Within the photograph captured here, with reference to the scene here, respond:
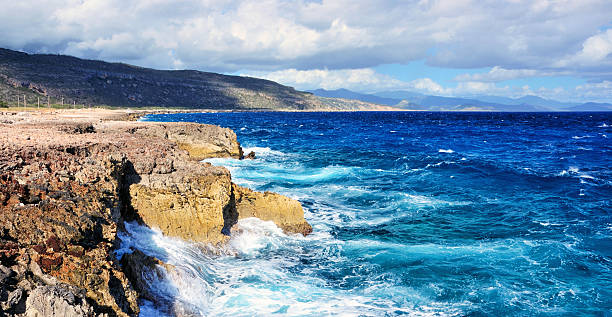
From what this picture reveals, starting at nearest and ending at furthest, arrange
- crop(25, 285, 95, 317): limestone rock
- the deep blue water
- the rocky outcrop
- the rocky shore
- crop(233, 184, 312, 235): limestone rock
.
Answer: crop(25, 285, 95, 317): limestone rock, the rocky shore, the deep blue water, crop(233, 184, 312, 235): limestone rock, the rocky outcrop

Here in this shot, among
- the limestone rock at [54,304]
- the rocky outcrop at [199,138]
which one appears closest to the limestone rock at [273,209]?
the limestone rock at [54,304]

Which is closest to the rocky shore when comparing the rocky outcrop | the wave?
the wave

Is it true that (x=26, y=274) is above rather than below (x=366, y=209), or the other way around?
above

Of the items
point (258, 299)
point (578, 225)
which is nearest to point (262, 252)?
point (258, 299)

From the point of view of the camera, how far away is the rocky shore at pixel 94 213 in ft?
21.7

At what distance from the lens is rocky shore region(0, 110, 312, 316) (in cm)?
663

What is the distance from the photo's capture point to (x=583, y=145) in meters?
49.1

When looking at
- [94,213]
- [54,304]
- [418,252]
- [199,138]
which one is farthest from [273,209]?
[199,138]

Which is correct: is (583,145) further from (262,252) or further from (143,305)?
(143,305)

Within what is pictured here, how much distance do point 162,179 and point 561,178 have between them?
28067 mm

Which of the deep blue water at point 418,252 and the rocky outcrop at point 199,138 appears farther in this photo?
the rocky outcrop at point 199,138

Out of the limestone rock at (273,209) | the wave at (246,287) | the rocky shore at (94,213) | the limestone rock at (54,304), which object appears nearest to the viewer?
the limestone rock at (54,304)

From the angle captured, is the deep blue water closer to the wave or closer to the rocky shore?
the wave

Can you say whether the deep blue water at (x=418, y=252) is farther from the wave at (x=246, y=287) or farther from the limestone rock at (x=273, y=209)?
the limestone rock at (x=273, y=209)
